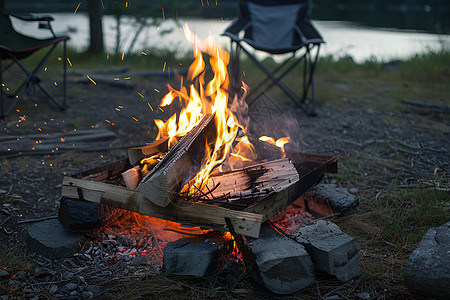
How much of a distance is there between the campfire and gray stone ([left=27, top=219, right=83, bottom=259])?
66 millimetres

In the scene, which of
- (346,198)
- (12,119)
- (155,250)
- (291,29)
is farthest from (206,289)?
(291,29)

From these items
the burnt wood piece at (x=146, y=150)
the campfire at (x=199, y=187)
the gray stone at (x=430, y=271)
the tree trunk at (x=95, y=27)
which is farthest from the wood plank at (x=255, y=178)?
the tree trunk at (x=95, y=27)

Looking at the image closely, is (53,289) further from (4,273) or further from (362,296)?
(362,296)

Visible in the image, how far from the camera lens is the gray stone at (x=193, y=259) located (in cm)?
173

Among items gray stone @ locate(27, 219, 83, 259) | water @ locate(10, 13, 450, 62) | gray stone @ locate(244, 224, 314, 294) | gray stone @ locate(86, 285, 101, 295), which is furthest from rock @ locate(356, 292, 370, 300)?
water @ locate(10, 13, 450, 62)

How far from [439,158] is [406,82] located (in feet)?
11.4

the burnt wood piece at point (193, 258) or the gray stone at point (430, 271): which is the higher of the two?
the gray stone at point (430, 271)

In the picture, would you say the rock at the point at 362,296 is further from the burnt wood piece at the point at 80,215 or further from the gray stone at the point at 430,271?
the burnt wood piece at the point at 80,215

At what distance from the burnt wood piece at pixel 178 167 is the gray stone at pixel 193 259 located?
215mm

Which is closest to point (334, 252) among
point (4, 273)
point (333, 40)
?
point (4, 273)

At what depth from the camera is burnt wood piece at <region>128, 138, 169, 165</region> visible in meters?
2.17

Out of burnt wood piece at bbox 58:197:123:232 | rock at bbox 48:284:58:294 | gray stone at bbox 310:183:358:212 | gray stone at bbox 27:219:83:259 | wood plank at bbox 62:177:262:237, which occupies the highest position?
wood plank at bbox 62:177:262:237

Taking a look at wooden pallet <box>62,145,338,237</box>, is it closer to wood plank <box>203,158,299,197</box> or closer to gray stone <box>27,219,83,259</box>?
wood plank <box>203,158,299,197</box>

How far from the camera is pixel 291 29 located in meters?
4.79
